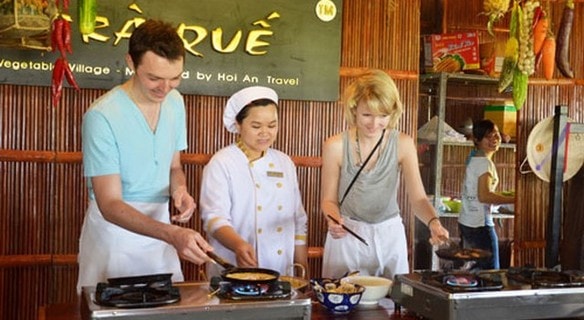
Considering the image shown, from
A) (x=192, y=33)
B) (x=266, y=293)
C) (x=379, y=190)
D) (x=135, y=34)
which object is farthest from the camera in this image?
(x=192, y=33)

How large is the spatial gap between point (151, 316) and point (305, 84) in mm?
2621

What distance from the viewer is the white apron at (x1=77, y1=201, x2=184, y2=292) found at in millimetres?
2652

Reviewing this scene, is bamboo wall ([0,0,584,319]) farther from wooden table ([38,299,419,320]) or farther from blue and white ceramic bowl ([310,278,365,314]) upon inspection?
blue and white ceramic bowl ([310,278,365,314])

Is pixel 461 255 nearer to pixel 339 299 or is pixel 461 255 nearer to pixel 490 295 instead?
pixel 490 295

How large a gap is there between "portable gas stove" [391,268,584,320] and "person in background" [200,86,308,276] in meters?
0.76

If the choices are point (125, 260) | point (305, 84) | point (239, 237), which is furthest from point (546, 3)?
point (125, 260)

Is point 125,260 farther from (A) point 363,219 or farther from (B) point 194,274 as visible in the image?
(B) point 194,274

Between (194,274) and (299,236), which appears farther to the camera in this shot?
(194,274)

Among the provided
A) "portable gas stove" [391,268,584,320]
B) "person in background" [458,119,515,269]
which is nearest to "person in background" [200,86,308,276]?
"portable gas stove" [391,268,584,320]

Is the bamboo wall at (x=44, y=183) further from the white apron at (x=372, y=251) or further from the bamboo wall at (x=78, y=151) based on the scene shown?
the white apron at (x=372, y=251)

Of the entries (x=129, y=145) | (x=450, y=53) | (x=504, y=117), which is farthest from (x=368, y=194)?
(x=504, y=117)

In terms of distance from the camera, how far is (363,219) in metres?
3.23

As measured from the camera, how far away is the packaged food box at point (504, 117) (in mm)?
5973

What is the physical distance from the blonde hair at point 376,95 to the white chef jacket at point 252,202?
18.2 inches
